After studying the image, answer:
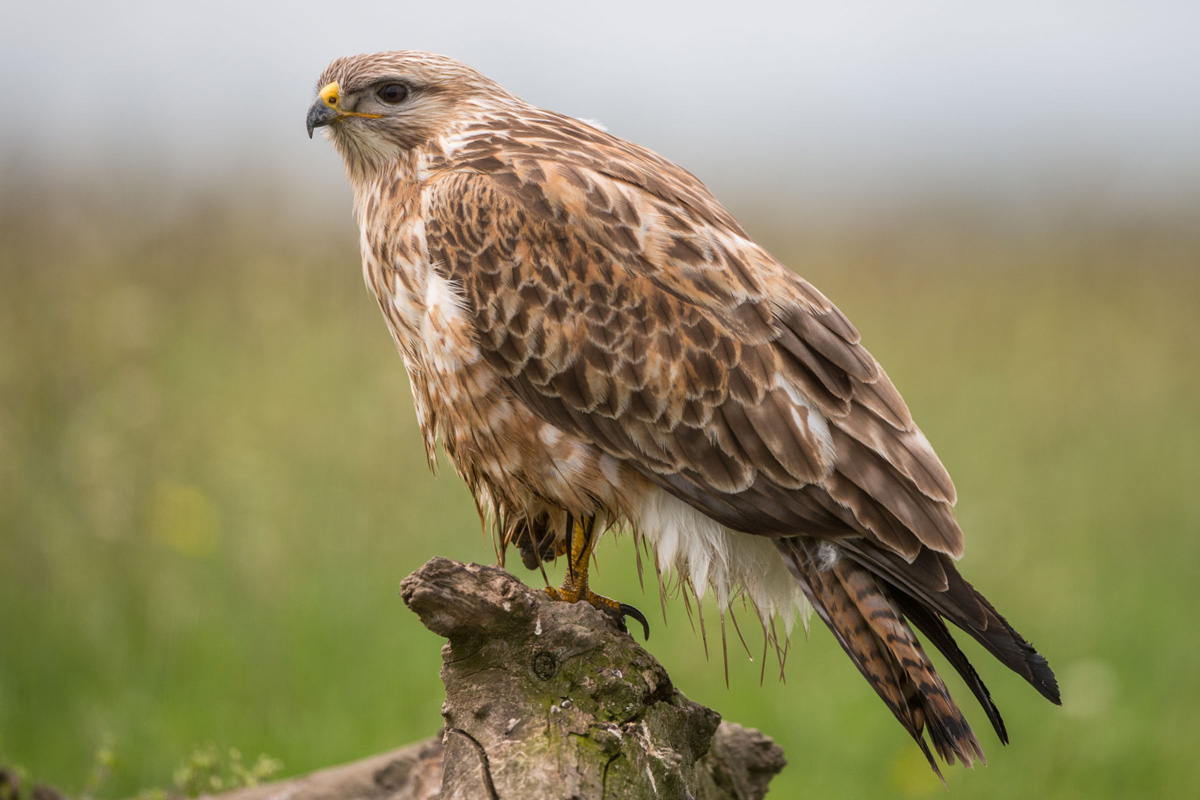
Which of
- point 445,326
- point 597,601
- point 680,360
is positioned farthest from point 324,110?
point 597,601

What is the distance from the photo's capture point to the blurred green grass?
15.0 ft

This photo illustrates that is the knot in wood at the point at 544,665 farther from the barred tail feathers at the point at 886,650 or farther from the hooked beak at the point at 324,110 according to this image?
the hooked beak at the point at 324,110

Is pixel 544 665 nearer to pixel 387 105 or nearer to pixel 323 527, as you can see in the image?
pixel 387 105

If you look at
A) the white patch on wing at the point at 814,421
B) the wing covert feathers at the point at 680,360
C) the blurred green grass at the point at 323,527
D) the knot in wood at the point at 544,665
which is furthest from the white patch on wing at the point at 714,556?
the blurred green grass at the point at 323,527

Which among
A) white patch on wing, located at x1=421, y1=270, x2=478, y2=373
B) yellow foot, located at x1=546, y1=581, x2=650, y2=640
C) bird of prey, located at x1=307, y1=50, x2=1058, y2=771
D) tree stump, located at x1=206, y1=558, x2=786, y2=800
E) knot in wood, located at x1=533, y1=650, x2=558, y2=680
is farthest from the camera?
yellow foot, located at x1=546, y1=581, x2=650, y2=640

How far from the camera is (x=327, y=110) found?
3240mm

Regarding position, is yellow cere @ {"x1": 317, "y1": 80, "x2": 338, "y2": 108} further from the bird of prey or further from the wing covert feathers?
the wing covert feathers

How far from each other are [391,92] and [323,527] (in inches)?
116

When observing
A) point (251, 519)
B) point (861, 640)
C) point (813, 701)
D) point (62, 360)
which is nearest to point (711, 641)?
point (813, 701)

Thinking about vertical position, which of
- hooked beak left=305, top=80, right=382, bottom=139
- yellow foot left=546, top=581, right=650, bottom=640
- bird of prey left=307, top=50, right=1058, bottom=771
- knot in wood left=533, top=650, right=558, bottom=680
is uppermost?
hooked beak left=305, top=80, right=382, bottom=139

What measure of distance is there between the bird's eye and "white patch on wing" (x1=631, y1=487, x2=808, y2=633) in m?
1.45

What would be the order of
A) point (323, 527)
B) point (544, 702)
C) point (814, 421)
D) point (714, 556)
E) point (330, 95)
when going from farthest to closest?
point (323, 527)
point (330, 95)
point (714, 556)
point (814, 421)
point (544, 702)

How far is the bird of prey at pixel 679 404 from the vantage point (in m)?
2.59

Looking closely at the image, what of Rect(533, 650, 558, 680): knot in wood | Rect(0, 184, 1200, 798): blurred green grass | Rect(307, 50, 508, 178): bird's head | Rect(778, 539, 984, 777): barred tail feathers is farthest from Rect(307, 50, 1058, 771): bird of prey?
Rect(0, 184, 1200, 798): blurred green grass
